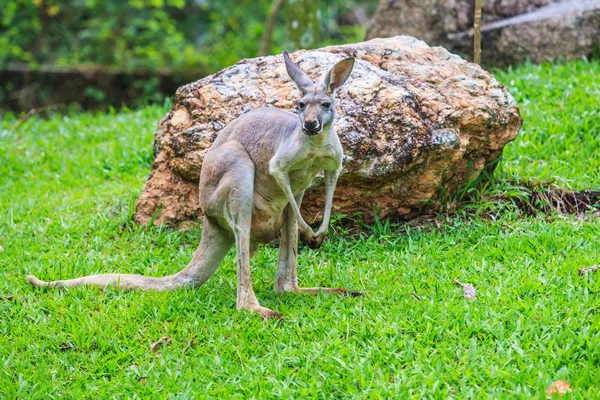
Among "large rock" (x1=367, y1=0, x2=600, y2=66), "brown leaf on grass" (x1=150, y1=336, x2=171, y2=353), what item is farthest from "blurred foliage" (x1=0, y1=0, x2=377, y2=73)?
"brown leaf on grass" (x1=150, y1=336, x2=171, y2=353)

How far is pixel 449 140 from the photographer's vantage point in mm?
4836

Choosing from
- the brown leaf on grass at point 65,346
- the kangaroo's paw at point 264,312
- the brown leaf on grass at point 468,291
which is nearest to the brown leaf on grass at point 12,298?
the brown leaf on grass at point 65,346

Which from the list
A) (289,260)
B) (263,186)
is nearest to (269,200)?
(263,186)

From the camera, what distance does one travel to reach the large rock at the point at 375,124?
15.7ft

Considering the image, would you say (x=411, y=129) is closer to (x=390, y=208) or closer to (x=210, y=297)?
(x=390, y=208)

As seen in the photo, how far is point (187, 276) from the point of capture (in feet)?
14.0

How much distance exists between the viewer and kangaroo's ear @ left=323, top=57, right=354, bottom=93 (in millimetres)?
3754

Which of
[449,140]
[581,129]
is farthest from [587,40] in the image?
[449,140]

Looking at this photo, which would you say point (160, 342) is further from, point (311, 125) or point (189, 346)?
point (311, 125)

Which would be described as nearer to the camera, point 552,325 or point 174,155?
point 552,325

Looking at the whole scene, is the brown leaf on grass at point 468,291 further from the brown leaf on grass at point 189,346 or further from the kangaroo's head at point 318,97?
the brown leaf on grass at point 189,346

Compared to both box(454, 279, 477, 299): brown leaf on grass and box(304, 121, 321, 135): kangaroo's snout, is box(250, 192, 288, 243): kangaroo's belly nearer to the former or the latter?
box(304, 121, 321, 135): kangaroo's snout

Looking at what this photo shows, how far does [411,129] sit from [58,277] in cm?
245

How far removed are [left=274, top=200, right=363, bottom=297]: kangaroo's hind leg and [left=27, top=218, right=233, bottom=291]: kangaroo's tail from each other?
32cm
